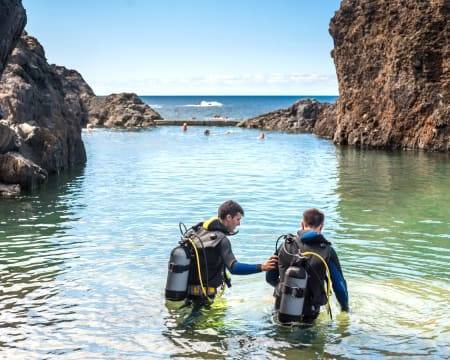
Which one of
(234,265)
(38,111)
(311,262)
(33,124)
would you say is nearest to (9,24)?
(33,124)

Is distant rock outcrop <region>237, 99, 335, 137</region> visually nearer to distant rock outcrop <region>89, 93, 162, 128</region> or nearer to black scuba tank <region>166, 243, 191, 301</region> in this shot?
distant rock outcrop <region>89, 93, 162, 128</region>

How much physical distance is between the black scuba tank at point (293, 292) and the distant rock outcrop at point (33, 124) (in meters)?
18.5

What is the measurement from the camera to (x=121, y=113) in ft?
334

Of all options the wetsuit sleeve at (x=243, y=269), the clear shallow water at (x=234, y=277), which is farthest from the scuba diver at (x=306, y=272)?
the clear shallow water at (x=234, y=277)

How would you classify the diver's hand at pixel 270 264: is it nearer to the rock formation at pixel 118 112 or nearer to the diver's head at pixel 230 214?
the diver's head at pixel 230 214

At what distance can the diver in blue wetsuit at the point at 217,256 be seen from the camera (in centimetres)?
884

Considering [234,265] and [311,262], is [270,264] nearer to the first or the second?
[234,265]

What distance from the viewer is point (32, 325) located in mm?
9773

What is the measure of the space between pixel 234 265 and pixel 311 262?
106cm

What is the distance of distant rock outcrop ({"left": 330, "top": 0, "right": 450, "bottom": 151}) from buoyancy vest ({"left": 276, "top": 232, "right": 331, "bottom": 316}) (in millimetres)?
40864

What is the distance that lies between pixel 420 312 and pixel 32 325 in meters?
6.22

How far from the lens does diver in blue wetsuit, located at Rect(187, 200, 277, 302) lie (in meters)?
8.84

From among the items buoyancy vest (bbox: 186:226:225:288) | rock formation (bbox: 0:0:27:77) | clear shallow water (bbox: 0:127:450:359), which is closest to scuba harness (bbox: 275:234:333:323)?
clear shallow water (bbox: 0:127:450:359)

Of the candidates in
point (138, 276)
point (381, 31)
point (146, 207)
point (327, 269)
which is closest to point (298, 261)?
point (327, 269)
